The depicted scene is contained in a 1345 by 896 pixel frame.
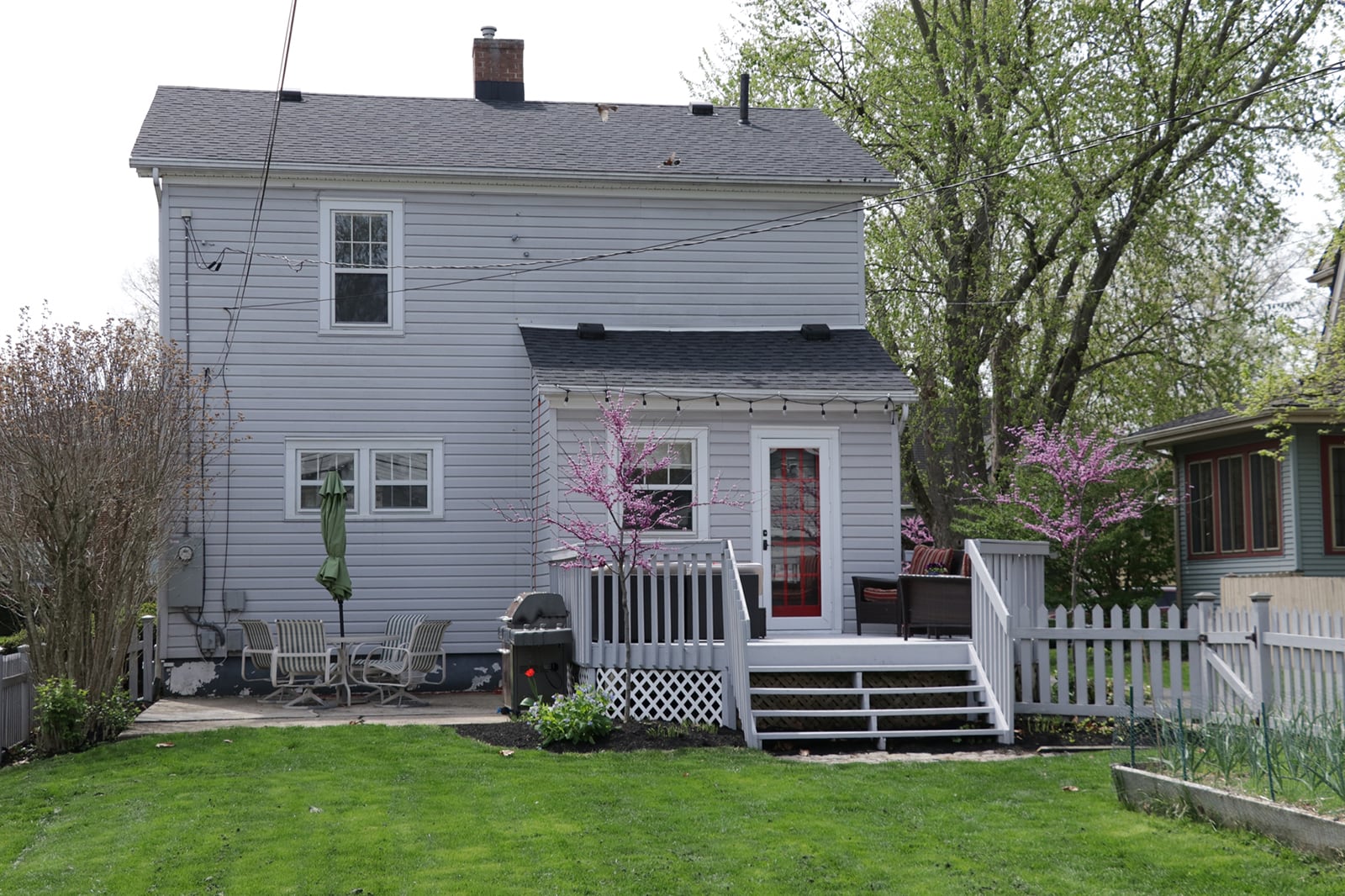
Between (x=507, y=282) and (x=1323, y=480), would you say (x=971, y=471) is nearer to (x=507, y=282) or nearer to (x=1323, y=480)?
(x=1323, y=480)

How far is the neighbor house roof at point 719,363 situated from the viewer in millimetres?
14562

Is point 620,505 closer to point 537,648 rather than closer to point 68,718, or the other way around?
point 537,648

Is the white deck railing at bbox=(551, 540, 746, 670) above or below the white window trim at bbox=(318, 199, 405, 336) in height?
below

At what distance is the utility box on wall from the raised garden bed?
10.4 m

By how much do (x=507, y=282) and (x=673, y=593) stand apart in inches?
192

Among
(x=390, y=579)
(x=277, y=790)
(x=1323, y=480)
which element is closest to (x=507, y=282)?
(x=390, y=579)

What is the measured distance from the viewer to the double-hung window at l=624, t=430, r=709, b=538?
14711mm

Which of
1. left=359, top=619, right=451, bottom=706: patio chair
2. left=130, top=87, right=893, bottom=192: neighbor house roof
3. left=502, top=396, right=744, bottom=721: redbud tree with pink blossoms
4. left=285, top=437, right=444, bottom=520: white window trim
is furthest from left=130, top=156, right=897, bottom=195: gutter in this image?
left=359, top=619, right=451, bottom=706: patio chair

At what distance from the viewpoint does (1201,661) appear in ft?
33.4

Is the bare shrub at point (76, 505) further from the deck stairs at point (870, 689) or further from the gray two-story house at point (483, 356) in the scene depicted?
the deck stairs at point (870, 689)

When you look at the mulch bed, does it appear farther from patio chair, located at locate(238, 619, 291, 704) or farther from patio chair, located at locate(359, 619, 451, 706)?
patio chair, located at locate(238, 619, 291, 704)

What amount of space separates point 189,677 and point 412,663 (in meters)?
2.87

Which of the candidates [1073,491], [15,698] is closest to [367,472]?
[15,698]

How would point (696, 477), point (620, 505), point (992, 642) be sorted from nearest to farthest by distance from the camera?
point (992, 642), point (620, 505), point (696, 477)
